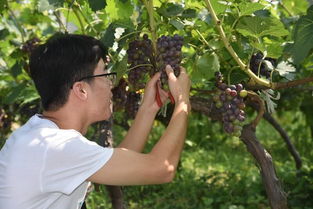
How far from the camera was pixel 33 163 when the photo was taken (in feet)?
6.07

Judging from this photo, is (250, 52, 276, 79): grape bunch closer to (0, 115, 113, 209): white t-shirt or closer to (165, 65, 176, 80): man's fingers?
(165, 65, 176, 80): man's fingers

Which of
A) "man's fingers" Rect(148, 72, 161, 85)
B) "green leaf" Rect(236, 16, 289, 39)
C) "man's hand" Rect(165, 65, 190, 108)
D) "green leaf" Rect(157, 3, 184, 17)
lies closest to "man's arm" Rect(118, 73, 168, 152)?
"man's fingers" Rect(148, 72, 161, 85)

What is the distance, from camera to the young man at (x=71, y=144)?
1.85 metres

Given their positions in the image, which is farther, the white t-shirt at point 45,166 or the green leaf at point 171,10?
the green leaf at point 171,10

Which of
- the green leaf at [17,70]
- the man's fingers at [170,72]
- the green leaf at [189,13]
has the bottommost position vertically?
the green leaf at [17,70]

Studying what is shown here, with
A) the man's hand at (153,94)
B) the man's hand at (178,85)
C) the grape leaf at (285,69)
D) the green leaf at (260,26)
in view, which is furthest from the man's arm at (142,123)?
the grape leaf at (285,69)

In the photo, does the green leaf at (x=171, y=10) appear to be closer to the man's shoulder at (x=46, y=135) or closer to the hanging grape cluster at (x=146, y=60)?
the hanging grape cluster at (x=146, y=60)

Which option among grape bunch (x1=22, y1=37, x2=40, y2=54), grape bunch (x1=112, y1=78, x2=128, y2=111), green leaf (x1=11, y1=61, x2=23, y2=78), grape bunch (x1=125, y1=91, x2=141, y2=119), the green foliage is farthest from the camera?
green leaf (x1=11, y1=61, x2=23, y2=78)

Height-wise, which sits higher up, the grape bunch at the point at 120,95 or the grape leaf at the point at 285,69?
the grape leaf at the point at 285,69

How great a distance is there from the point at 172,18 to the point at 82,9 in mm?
942

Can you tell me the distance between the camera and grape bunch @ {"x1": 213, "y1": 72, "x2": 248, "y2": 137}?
2084 mm

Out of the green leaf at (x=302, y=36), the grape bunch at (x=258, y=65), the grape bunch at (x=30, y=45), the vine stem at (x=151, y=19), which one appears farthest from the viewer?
the grape bunch at (x=30, y=45)

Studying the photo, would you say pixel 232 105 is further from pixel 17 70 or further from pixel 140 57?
pixel 17 70

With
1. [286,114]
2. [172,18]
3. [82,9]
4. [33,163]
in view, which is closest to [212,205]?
[82,9]
